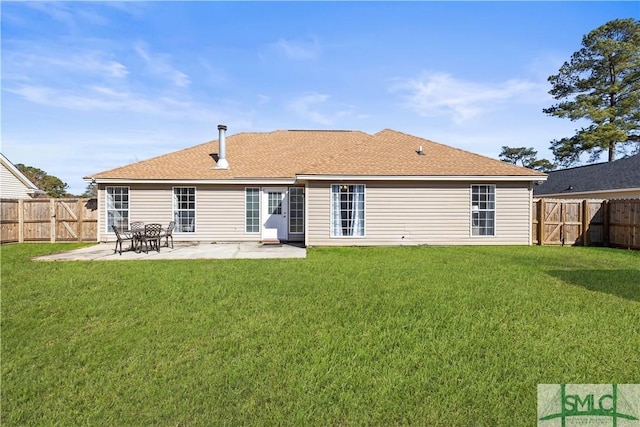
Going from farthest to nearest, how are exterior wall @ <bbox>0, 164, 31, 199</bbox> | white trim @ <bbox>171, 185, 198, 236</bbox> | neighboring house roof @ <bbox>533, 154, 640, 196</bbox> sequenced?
exterior wall @ <bbox>0, 164, 31, 199</bbox>
neighboring house roof @ <bbox>533, 154, 640, 196</bbox>
white trim @ <bbox>171, 185, 198, 236</bbox>

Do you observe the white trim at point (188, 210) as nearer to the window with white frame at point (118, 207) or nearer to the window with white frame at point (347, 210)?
the window with white frame at point (118, 207)

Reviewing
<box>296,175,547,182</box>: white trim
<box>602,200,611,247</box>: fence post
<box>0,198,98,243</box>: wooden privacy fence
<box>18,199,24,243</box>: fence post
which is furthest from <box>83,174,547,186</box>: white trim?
<box>602,200,611,247</box>: fence post

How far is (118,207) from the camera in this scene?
45.7 ft

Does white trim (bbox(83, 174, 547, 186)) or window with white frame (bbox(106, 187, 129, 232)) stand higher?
white trim (bbox(83, 174, 547, 186))

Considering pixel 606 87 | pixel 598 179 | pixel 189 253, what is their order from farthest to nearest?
1. pixel 606 87
2. pixel 598 179
3. pixel 189 253

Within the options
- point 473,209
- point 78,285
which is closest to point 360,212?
point 473,209

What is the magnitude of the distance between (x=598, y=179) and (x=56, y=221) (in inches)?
1124

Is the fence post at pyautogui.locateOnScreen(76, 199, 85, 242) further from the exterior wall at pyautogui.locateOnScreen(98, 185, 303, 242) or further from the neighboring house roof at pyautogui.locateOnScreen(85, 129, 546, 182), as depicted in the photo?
the neighboring house roof at pyautogui.locateOnScreen(85, 129, 546, 182)

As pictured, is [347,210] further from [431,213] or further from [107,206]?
[107,206]

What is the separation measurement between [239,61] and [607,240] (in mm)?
16596

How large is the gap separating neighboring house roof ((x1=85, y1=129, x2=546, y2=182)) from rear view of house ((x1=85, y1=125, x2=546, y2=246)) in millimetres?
44

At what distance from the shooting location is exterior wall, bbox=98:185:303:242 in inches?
547

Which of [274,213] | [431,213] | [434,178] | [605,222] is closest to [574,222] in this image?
[605,222]

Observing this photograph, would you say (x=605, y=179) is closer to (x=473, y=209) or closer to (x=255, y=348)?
(x=473, y=209)
